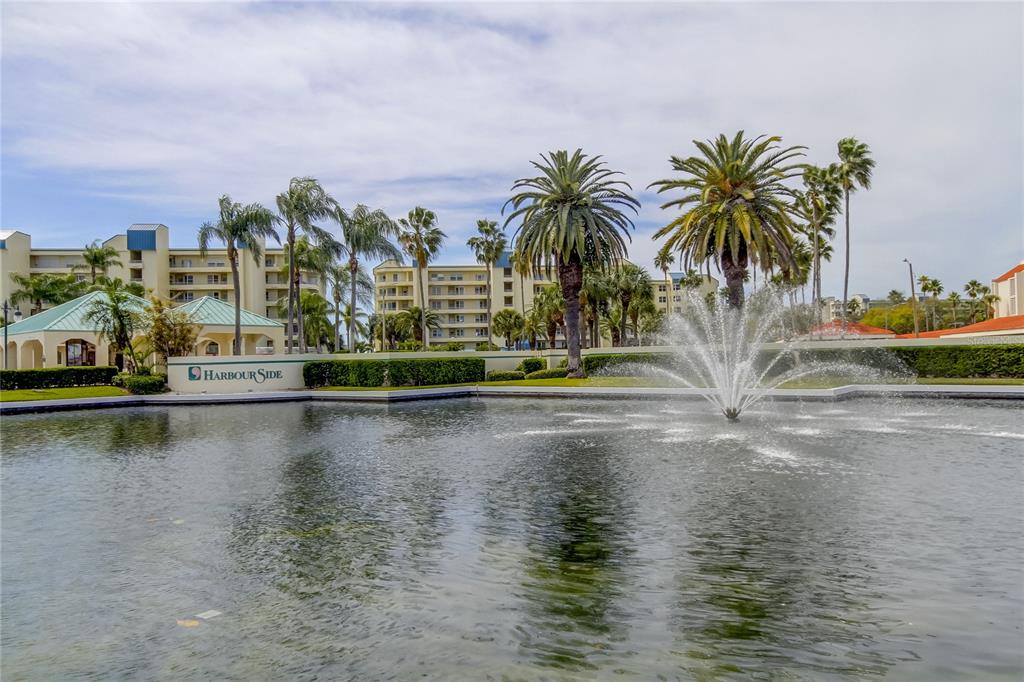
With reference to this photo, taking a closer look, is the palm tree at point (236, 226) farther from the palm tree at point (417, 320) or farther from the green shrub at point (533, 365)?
the palm tree at point (417, 320)

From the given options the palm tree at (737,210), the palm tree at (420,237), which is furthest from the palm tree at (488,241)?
the palm tree at (737,210)

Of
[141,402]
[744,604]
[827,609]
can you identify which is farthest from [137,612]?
[141,402]

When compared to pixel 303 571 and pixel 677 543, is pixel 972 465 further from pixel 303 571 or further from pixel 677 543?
pixel 303 571

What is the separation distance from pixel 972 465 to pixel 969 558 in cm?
621

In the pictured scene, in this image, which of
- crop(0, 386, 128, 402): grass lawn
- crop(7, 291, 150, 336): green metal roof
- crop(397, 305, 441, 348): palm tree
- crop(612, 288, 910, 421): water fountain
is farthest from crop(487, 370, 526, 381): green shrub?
crop(397, 305, 441, 348): palm tree

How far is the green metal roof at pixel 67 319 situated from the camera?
160ft

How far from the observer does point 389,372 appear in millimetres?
40469

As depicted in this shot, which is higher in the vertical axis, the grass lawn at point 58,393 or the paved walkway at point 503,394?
the grass lawn at point 58,393

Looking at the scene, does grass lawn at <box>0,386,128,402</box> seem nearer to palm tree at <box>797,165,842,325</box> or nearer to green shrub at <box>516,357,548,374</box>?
green shrub at <box>516,357,548,374</box>

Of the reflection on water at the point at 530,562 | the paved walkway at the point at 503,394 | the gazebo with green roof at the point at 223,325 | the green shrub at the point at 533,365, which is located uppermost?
the gazebo with green roof at the point at 223,325

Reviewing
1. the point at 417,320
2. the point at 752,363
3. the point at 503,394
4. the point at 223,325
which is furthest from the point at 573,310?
the point at 417,320

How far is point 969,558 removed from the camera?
7809 millimetres

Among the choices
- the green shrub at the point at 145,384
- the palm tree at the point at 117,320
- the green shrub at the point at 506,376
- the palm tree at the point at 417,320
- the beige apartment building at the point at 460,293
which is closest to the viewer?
the green shrub at the point at 145,384

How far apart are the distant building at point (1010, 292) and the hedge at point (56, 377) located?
84709 millimetres
